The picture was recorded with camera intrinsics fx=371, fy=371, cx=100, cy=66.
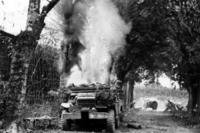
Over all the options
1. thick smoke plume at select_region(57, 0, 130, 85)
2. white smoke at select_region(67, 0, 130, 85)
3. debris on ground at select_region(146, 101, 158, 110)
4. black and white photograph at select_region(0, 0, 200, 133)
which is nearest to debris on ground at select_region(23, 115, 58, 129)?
black and white photograph at select_region(0, 0, 200, 133)

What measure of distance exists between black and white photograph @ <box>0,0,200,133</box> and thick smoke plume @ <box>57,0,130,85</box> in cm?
7

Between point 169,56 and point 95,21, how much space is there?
614 centimetres

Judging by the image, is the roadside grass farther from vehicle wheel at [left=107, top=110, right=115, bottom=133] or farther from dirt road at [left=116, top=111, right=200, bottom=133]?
vehicle wheel at [left=107, top=110, right=115, bottom=133]

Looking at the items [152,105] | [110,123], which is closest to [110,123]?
[110,123]

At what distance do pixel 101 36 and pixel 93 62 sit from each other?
3666 mm

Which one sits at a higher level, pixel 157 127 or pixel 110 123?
pixel 110 123

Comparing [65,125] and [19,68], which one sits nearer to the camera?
[19,68]

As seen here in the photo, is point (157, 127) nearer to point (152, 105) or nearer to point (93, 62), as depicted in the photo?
point (93, 62)

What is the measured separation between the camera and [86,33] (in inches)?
966

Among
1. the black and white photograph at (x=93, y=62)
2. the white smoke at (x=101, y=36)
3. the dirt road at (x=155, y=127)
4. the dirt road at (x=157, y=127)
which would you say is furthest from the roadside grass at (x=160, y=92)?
the dirt road at (x=155, y=127)

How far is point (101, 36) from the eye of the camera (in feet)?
86.1

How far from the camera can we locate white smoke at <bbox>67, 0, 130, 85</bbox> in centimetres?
2347

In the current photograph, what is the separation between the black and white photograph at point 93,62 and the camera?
10234 mm

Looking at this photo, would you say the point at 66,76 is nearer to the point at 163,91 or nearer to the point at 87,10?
the point at 87,10
